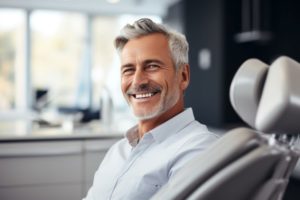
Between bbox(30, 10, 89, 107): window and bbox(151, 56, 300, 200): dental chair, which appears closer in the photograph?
bbox(151, 56, 300, 200): dental chair

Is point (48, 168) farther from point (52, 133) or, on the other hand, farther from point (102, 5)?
point (102, 5)

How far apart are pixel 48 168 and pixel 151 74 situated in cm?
125

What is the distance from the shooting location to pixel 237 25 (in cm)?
464

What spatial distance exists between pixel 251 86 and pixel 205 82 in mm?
4278

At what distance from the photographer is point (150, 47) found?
4.28 feet

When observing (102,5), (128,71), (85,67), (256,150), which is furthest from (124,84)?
(85,67)

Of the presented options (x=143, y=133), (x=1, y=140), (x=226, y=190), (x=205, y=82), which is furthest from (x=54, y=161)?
(x=205, y=82)

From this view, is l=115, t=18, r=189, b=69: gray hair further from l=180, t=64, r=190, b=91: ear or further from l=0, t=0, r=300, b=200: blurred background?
l=0, t=0, r=300, b=200: blurred background

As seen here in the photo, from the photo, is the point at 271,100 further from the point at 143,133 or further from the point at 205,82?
the point at 205,82

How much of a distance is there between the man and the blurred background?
302mm

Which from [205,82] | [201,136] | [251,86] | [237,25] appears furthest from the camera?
[205,82]

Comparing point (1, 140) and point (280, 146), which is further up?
point (280, 146)

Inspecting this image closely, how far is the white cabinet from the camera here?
222cm

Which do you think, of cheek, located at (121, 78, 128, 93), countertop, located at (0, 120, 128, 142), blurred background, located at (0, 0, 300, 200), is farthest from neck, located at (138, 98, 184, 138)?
countertop, located at (0, 120, 128, 142)
